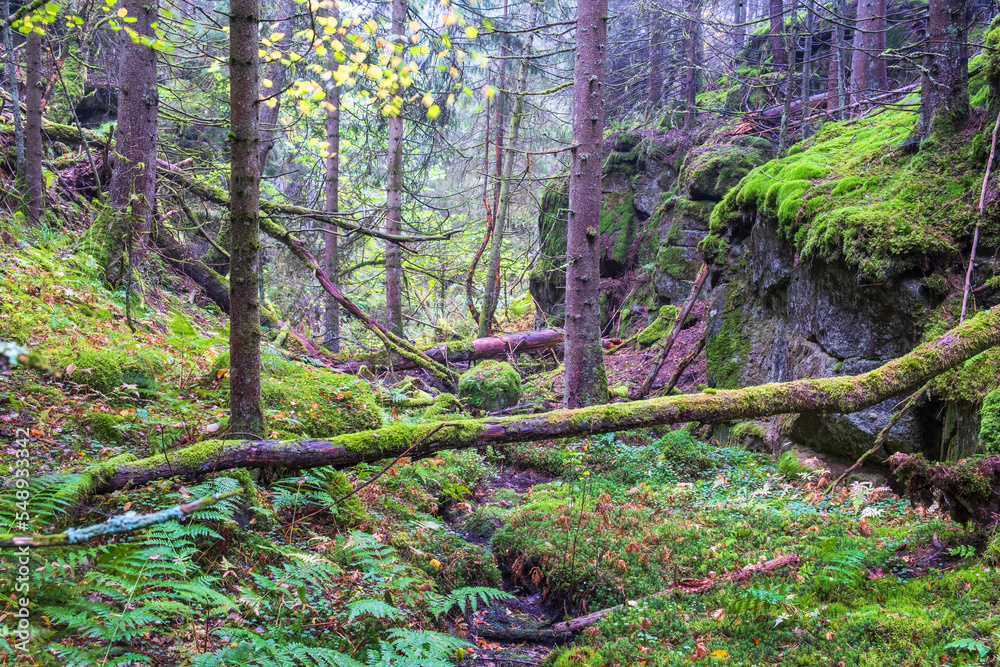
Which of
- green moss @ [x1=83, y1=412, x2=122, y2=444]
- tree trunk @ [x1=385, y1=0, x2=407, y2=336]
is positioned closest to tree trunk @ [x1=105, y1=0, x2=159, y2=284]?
green moss @ [x1=83, y1=412, x2=122, y2=444]

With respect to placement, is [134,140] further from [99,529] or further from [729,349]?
[729,349]

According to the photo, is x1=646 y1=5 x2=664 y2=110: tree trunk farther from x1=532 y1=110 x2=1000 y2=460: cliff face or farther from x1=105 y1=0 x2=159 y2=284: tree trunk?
x1=105 y1=0 x2=159 y2=284: tree trunk

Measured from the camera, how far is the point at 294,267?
15078 mm

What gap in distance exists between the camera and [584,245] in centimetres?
823

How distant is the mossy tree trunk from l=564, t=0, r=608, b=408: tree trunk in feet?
24.5

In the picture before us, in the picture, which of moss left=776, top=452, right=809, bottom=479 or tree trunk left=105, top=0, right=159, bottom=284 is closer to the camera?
moss left=776, top=452, right=809, bottom=479

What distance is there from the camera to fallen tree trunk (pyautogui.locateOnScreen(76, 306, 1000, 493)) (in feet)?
13.9

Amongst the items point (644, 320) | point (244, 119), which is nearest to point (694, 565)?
point (244, 119)

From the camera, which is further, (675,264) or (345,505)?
(675,264)

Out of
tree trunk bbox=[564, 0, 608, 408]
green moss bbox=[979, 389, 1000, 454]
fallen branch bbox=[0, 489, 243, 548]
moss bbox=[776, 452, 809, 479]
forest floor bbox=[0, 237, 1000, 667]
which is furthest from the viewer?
tree trunk bbox=[564, 0, 608, 408]

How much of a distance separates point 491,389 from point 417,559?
231 inches

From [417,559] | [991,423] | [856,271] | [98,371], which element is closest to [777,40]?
[856,271]

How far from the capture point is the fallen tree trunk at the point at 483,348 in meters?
11.4

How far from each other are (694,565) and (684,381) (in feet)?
21.3
